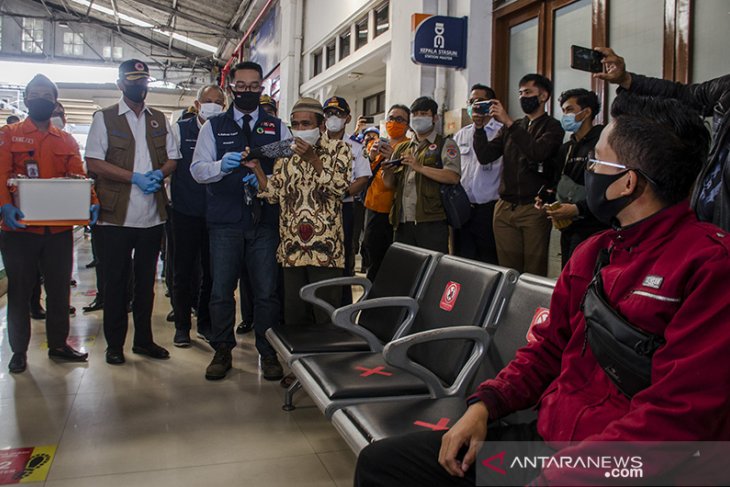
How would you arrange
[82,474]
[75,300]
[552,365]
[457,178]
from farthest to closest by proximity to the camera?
[75,300] < [457,178] < [82,474] < [552,365]

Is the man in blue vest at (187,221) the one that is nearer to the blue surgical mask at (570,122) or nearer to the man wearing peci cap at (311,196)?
the man wearing peci cap at (311,196)

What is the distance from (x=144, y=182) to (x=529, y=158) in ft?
7.21

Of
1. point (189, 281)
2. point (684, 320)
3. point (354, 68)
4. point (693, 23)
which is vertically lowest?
point (189, 281)

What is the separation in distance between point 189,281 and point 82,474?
193 centimetres

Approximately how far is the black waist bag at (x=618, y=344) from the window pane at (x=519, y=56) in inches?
163

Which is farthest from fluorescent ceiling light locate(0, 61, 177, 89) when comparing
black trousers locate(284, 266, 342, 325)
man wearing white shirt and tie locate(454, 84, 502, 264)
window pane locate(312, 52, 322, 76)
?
black trousers locate(284, 266, 342, 325)

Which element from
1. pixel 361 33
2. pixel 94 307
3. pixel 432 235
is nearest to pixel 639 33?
pixel 432 235

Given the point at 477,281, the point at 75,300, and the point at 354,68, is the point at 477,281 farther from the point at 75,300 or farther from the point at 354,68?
the point at 354,68

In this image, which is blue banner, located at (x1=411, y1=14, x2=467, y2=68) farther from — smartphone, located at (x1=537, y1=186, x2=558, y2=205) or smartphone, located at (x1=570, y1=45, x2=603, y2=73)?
smartphone, located at (x1=570, y1=45, x2=603, y2=73)

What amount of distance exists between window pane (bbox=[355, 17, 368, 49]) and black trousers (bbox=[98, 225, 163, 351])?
19.7ft

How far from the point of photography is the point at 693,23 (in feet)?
11.3

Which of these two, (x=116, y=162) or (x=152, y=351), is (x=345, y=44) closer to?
(x=116, y=162)

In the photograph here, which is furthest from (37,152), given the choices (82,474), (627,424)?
(627,424)

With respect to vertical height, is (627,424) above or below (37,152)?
below
